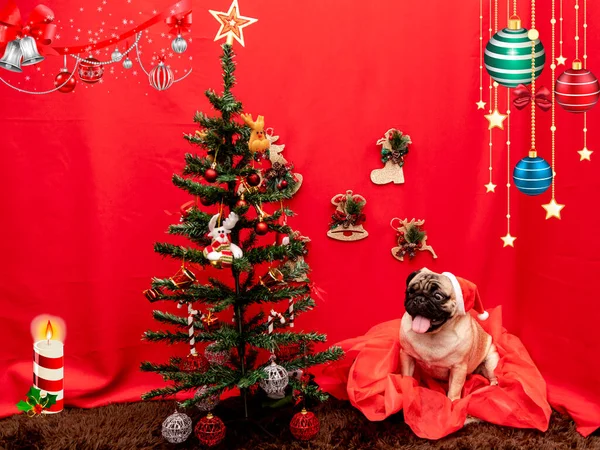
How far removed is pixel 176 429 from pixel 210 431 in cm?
12

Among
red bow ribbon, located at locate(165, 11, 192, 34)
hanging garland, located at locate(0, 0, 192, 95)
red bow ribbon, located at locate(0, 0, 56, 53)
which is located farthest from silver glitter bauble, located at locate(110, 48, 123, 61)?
red bow ribbon, located at locate(0, 0, 56, 53)

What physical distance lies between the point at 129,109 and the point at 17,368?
1140mm

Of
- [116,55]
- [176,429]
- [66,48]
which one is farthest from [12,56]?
[176,429]

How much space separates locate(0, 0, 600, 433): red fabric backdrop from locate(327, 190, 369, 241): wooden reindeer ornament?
4cm

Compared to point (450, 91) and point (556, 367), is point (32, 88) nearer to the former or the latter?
point (450, 91)

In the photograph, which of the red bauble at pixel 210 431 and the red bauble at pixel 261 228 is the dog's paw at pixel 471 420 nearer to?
the red bauble at pixel 210 431

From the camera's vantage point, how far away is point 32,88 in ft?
8.84

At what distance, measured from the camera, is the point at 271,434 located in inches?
96.7

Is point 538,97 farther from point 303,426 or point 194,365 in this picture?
point 194,365

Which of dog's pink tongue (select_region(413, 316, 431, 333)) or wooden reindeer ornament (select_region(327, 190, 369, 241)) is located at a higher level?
wooden reindeer ornament (select_region(327, 190, 369, 241))

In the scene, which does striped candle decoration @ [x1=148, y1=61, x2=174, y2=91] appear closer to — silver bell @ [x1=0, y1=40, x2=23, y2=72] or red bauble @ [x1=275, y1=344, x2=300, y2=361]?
silver bell @ [x1=0, y1=40, x2=23, y2=72]

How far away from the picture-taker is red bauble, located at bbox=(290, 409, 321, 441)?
2.41m

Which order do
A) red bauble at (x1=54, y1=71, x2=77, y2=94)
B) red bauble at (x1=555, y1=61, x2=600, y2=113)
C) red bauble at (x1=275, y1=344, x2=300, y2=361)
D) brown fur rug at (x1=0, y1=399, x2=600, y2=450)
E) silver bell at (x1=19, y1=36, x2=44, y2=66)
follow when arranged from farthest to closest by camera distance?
red bauble at (x1=54, y1=71, x2=77, y2=94), red bauble at (x1=275, y1=344, x2=300, y2=361), brown fur rug at (x1=0, y1=399, x2=600, y2=450), silver bell at (x1=19, y1=36, x2=44, y2=66), red bauble at (x1=555, y1=61, x2=600, y2=113)

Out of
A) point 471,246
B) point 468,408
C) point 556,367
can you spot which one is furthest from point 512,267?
point 468,408
